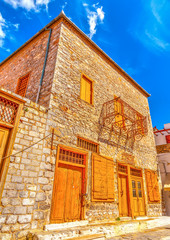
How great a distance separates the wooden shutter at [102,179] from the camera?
6.21 m

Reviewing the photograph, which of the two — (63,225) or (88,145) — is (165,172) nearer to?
(88,145)

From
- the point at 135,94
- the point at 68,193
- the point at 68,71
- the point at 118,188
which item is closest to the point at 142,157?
the point at 118,188

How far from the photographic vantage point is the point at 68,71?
702 cm

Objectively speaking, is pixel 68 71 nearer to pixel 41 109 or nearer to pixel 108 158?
pixel 41 109

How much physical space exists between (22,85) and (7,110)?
3920 millimetres

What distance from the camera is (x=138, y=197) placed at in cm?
844

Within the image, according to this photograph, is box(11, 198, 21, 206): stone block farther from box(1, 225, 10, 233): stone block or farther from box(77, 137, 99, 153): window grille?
box(77, 137, 99, 153): window grille

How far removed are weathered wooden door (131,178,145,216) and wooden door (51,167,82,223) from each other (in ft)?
12.4

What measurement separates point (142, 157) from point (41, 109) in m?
7.26

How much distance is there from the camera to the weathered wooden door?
8084 millimetres

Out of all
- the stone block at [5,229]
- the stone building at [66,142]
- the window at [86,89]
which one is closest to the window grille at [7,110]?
the stone building at [66,142]

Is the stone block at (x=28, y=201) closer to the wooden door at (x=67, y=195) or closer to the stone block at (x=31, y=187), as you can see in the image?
the stone block at (x=31, y=187)

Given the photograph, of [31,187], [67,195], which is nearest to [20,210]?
[31,187]

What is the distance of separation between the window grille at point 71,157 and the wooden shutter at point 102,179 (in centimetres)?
55
